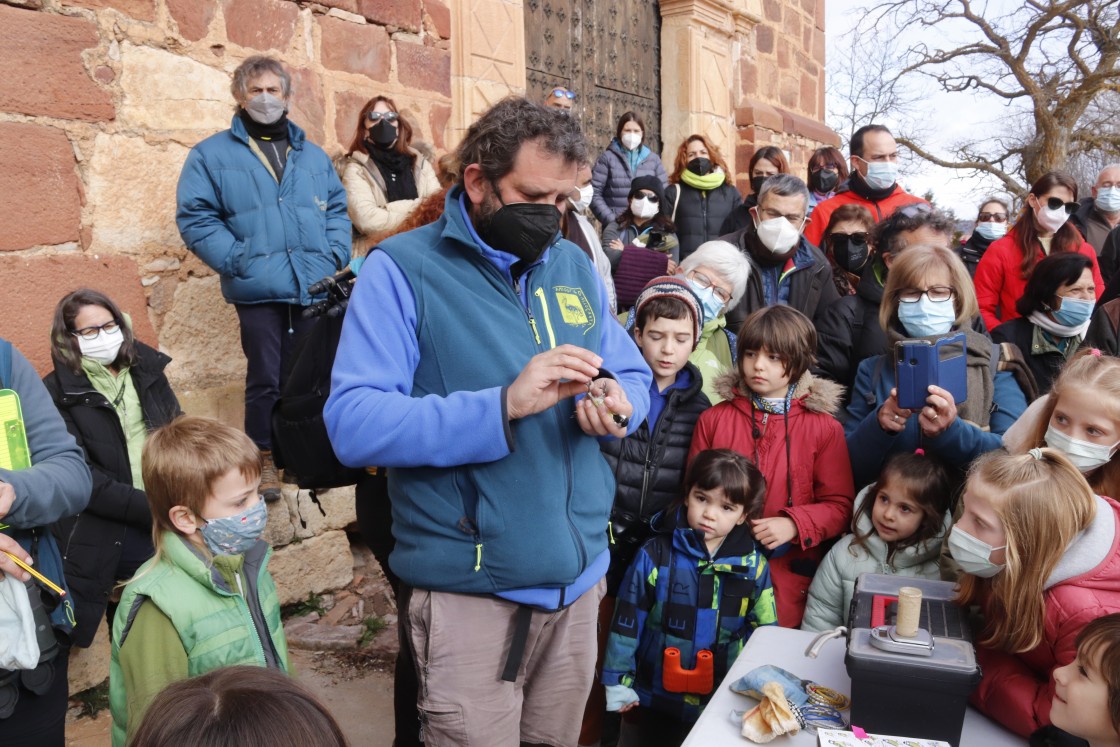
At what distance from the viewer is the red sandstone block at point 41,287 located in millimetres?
3342

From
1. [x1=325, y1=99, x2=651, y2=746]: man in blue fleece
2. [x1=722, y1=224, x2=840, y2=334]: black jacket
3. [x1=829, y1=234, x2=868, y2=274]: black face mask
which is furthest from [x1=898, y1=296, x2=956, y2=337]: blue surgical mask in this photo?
[x1=829, y1=234, x2=868, y2=274]: black face mask

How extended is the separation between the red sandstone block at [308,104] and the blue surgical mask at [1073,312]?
3316mm

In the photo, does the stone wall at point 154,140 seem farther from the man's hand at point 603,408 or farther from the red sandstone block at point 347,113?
the man's hand at point 603,408

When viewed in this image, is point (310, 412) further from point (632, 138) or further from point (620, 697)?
point (632, 138)

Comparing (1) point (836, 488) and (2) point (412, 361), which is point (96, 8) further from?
(1) point (836, 488)

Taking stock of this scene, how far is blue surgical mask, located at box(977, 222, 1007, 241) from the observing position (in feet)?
19.3

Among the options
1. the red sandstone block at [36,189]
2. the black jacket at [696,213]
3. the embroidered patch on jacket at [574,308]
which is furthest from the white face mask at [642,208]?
the embroidered patch on jacket at [574,308]

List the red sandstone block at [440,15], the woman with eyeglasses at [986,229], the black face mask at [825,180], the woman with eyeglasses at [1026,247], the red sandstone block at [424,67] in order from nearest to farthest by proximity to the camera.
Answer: the woman with eyeglasses at [1026,247], the red sandstone block at [424,67], the red sandstone block at [440,15], the woman with eyeglasses at [986,229], the black face mask at [825,180]

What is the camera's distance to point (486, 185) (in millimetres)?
1923

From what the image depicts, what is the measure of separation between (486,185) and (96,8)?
2.54 metres

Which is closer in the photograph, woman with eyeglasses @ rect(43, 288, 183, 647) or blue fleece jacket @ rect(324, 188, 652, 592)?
blue fleece jacket @ rect(324, 188, 652, 592)

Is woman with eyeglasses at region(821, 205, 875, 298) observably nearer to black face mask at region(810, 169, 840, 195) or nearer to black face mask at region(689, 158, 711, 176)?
black face mask at region(689, 158, 711, 176)

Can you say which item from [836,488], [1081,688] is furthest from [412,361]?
[836,488]

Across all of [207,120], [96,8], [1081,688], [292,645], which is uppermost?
[96,8]
